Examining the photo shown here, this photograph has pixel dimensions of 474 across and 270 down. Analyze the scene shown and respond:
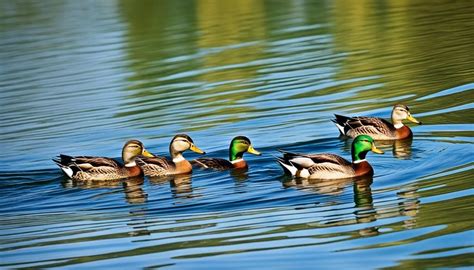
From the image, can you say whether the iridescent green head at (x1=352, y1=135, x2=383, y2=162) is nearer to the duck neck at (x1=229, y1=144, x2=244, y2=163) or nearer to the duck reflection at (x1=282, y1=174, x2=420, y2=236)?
the duck reflection at (x1=282, y1=174, x2=420, y2=236)

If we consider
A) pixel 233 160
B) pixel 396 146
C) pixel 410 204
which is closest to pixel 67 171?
pixel 233 160

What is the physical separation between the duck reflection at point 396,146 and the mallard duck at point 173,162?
273 cm

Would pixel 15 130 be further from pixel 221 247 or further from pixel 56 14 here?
pixel 56 14

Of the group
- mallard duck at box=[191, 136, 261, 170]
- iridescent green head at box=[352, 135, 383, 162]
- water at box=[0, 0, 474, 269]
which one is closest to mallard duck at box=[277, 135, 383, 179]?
iridescent green head at box=[352, 135, 383, 162]

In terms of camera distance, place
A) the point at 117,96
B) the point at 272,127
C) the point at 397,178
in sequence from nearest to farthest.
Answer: the point at 397,178
the point at 272,127
the point at 117,96

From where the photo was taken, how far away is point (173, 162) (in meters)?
18.8

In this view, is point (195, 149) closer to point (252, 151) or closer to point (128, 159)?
point (252, 151)

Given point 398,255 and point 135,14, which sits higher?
point 135,14

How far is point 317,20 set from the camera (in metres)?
38.2

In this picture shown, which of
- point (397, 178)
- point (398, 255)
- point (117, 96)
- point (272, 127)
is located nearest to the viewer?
point (398, 255)

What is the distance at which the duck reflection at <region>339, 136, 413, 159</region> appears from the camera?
1870 centimetres

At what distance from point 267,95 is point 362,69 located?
3241 mm

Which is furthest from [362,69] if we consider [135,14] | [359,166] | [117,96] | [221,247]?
[135,14]

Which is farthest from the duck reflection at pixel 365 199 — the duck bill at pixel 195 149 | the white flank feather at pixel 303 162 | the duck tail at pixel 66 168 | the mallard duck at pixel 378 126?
the duck tail at pixel 66 168
